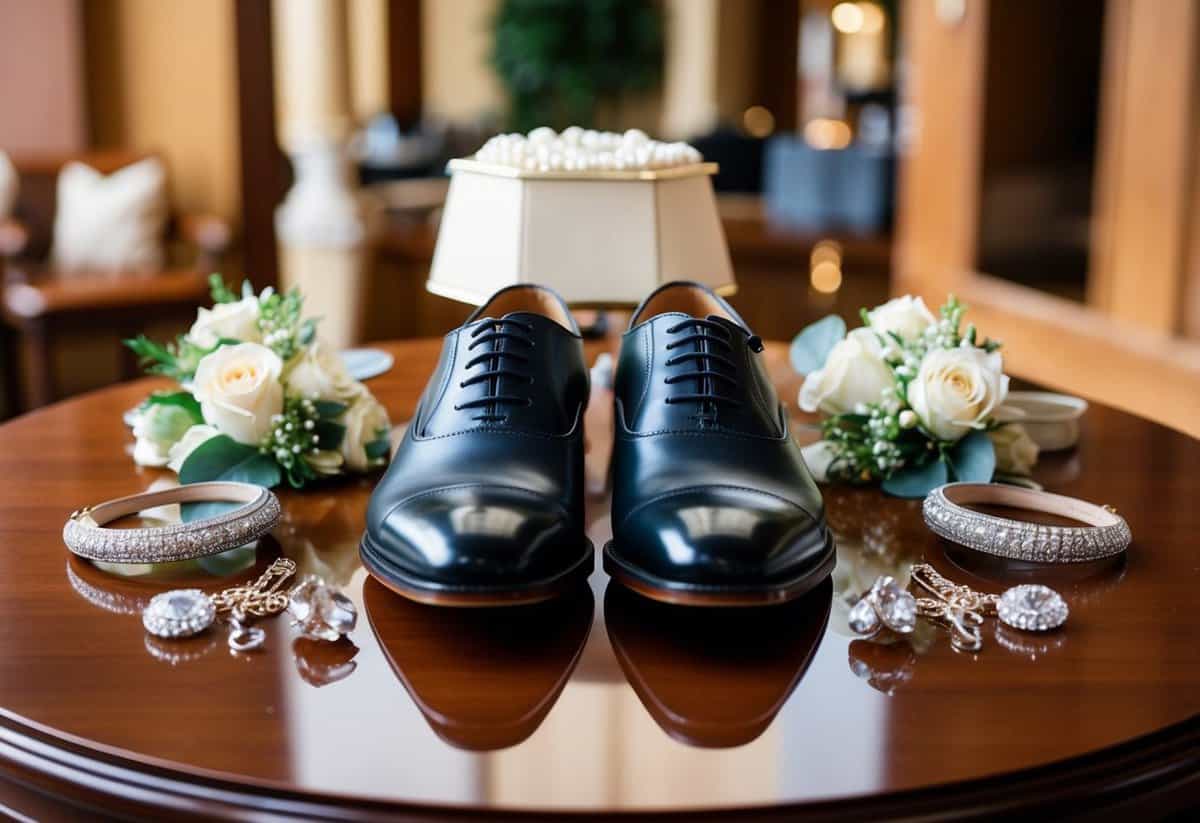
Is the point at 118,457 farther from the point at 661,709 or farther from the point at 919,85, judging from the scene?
the point at 919,85

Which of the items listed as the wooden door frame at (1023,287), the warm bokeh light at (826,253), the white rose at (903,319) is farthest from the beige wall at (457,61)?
the white rose at (903,319)

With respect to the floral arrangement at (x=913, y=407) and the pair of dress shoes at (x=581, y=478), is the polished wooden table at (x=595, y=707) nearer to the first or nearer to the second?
the pair of dress shoes at (x=581, y=478)

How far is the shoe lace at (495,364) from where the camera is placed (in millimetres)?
954

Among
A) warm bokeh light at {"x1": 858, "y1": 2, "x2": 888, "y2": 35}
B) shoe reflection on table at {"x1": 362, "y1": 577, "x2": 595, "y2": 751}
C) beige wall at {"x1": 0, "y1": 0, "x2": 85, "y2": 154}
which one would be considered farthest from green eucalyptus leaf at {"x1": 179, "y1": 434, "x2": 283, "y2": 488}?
warm bokeh light at {"x1": 858, "y1": 2, "x2": 888, "y2": 35}

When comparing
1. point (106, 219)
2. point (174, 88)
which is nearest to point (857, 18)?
point (174, 88)

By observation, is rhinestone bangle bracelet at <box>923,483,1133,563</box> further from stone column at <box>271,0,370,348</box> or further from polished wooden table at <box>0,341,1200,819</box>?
stone column at <box>271,0,370,348</box>

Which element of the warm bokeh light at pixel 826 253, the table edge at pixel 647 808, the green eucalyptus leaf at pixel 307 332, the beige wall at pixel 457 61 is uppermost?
the beige wall at pixel 457 61

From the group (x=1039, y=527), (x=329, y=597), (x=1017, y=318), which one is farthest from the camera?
(x=1017, y=318)

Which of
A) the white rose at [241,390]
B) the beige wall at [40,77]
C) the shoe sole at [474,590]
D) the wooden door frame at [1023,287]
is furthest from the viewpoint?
the beige wall at [40,77]

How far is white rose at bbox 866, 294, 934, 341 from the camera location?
1245 millimetres

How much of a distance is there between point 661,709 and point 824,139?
7.30 m

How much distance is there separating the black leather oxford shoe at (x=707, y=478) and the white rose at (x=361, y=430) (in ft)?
0.94

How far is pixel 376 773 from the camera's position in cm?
67

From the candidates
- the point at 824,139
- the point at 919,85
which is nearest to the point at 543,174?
the point at 919,85
